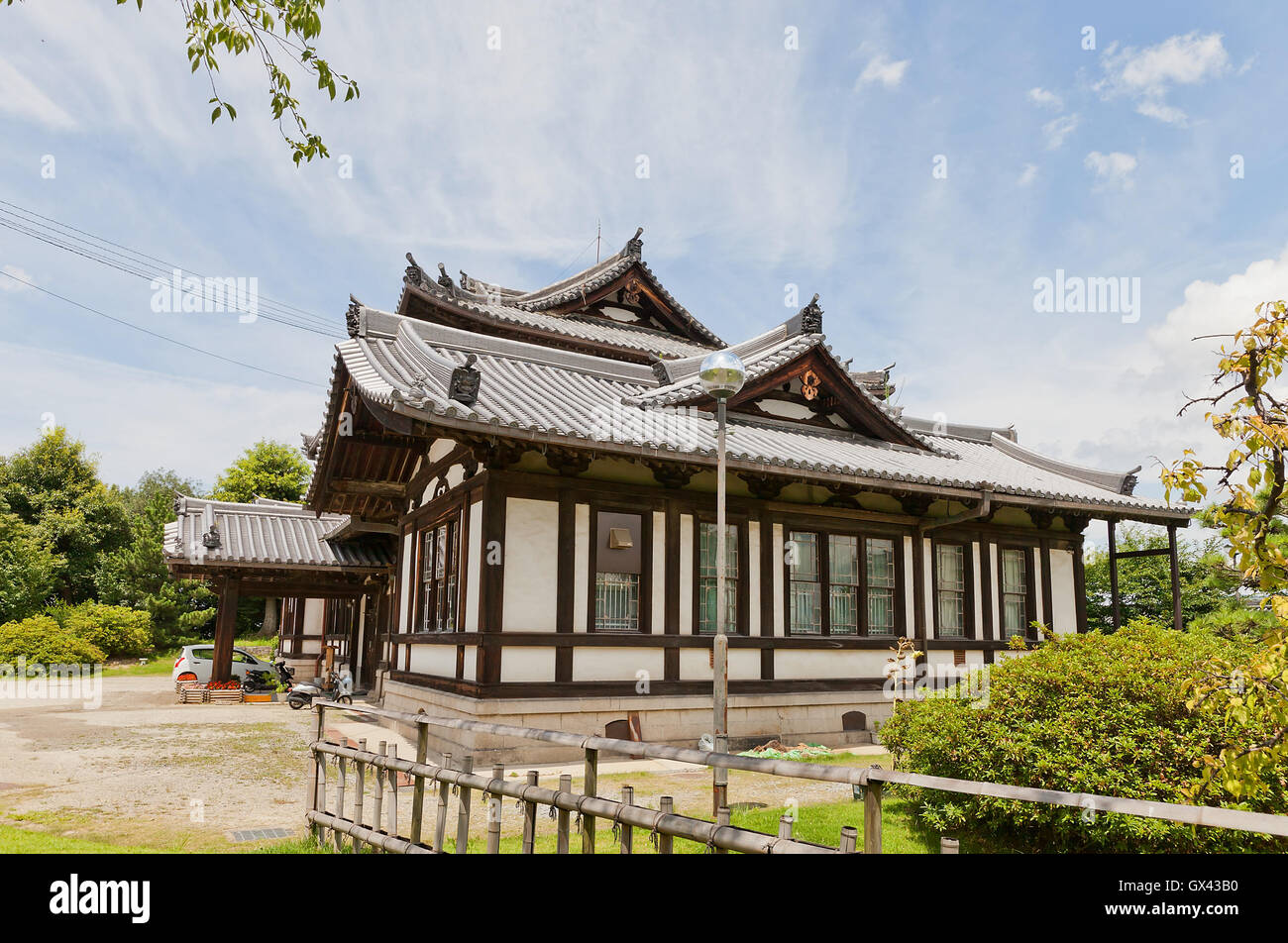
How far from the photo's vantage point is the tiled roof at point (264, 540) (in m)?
21.3

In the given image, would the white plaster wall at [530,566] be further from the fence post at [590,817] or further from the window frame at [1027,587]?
the window frame at [1027,587]

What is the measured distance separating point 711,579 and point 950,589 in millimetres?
5010

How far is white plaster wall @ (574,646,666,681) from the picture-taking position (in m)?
11.1

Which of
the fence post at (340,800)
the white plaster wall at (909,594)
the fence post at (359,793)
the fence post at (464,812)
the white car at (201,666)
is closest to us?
the fence post at (464,812)

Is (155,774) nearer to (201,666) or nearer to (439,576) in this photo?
(439,576)

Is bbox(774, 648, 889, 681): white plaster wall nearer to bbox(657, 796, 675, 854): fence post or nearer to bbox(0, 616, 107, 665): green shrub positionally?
bbox(657, 796, 675, 854): fence post

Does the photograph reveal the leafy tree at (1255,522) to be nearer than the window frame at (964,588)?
Yes

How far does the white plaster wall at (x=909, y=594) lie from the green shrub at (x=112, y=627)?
33543mm

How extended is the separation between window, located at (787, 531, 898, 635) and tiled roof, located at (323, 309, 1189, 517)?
1435 mm

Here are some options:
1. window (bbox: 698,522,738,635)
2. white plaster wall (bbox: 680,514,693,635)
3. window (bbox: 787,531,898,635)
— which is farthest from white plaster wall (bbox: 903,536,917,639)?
white plaster wall (bbox: 680,514,693,635)

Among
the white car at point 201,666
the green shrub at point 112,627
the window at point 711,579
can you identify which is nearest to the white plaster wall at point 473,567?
the window at point 711,579

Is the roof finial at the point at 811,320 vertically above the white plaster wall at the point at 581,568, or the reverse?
the roof finial at the point at 811,320
